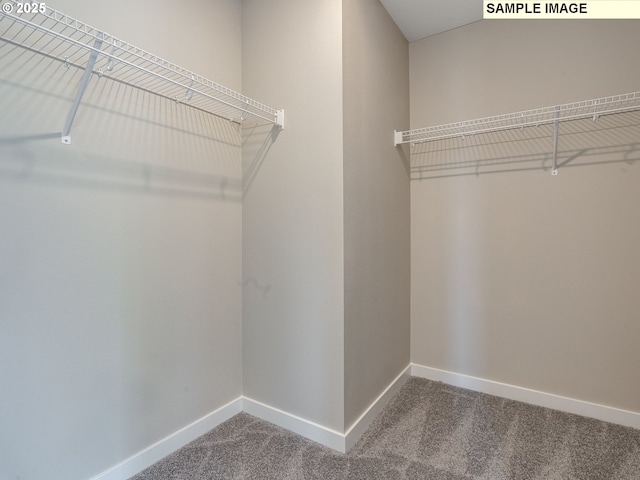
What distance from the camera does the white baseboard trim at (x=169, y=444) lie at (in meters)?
1.35

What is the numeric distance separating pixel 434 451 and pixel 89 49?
215cm

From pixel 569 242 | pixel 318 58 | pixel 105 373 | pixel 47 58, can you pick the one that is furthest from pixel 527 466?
pixel 47 58

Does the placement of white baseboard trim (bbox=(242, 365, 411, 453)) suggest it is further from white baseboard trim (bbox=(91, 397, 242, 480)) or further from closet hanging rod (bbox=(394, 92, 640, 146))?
closet hanging rod (bbox=(394, 92, 640, 146))

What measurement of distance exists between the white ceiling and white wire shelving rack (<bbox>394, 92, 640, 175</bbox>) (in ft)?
2.20

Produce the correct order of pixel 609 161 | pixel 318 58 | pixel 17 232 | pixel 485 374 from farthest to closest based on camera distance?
pixel 485 374, pixel 609 161, pixel 318 58, pixel 17 232

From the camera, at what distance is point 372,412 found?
1808mm

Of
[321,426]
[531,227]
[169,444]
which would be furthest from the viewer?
[531,227]

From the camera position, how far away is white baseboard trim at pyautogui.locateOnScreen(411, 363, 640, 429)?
5.70 ft

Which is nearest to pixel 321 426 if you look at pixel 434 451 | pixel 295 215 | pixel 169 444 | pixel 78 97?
pixel 434 451

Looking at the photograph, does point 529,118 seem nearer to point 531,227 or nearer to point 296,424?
point 531,227

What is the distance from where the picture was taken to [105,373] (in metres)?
1.31

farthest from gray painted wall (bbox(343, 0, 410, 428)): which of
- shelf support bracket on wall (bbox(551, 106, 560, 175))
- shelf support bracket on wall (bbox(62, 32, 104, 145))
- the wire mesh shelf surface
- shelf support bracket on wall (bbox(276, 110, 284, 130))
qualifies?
shelf support bracket on wall (bbox(62, 32, 104, 145))

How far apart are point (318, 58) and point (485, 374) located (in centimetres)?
218

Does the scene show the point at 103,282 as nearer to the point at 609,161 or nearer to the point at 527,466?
the point at 527,466
